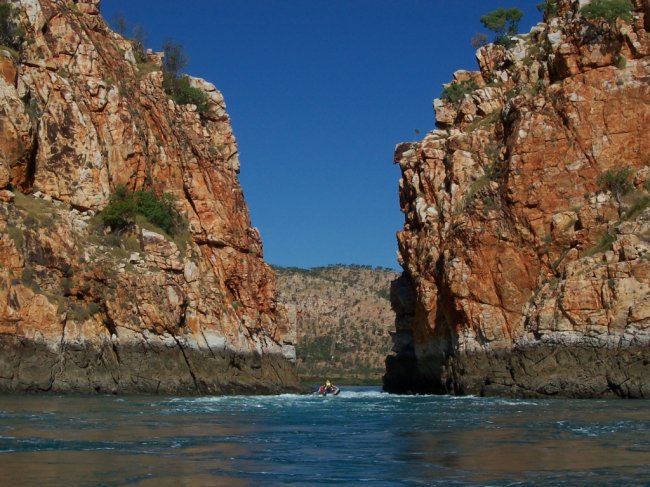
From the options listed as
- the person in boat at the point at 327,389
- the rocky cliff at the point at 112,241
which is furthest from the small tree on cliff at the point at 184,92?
the person in boat at the point at 327,389

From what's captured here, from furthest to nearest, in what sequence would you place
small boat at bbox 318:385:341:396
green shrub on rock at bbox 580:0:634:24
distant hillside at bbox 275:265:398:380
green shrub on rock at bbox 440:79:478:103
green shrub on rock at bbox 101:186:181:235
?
1. distant hillside at bbox 275:265:398:380
2. green shrub on rock at bbox 440:79:478:103
3. green shrub on rock at bbox 101:186:181:235
4. small boat at bbox 318:385:341:396
5. green shrub on rock at bbox 580:0:634:24

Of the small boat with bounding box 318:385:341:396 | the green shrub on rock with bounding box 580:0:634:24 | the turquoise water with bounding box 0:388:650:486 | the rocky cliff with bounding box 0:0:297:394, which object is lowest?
the turquoise water with bounding box 0:388:650:486

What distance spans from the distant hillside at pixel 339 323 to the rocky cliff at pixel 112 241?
67.1 meters

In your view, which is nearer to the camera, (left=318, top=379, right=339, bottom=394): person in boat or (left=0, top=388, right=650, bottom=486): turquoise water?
(left=0, top=388, right=650, bottom=486): turquoise water

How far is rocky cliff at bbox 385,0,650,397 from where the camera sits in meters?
53.5

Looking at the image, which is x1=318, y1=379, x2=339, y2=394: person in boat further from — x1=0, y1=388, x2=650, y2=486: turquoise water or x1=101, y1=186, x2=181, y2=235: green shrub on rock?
x1=0, y1=388, x2=650, y2=486: turquoise water

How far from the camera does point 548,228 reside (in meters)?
62.4

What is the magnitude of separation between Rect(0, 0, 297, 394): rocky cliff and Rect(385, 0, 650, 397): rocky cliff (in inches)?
623

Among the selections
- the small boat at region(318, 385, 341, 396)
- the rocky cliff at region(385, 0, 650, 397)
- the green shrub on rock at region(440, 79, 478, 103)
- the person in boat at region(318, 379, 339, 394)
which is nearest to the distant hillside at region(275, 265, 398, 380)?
the green shrub on rock at region(440, 79, 478, 103)

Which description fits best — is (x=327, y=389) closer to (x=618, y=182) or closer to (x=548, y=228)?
(x=548, y=228)

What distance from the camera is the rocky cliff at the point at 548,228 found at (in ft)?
175

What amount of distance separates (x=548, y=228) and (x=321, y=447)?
4137cm

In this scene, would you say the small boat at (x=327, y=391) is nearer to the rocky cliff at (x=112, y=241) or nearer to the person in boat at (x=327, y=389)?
the person in boat at (x=327, y=389)

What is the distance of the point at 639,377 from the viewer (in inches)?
1957
